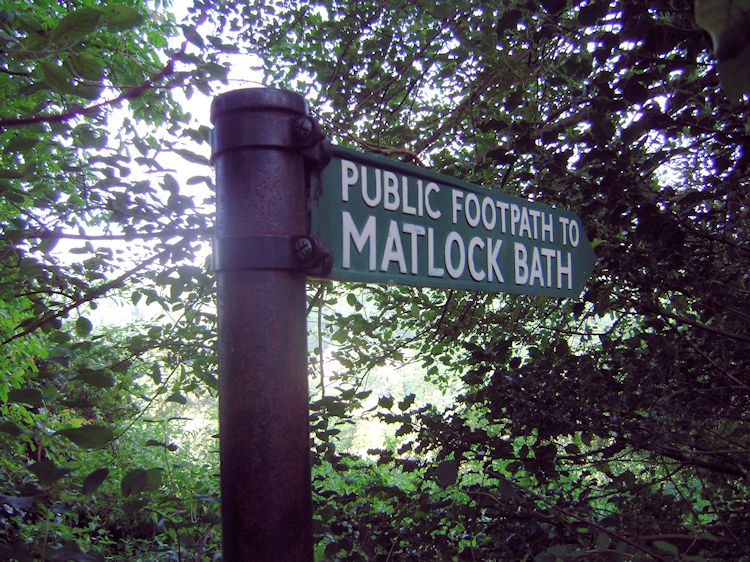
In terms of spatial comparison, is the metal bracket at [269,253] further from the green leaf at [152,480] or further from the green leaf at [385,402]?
the green leaf at [385,402]

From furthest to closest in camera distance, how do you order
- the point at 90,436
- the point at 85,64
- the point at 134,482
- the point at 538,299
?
the point at 538,299
the point at 134,482
the point at 90,436
the point at 85,64

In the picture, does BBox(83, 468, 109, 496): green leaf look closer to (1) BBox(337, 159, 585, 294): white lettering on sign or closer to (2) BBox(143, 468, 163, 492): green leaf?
(2) BBox(143, 468, 163, 492): green leaf

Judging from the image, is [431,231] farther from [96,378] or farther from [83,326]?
[83,326]

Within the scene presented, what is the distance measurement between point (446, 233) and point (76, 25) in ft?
2.30

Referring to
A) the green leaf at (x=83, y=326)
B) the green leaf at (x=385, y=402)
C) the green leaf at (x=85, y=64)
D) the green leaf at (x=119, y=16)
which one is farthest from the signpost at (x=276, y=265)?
the green leaf at (x=83, y=326)

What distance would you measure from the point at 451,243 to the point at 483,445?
4.29 feet

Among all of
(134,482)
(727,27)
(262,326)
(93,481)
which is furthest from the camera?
(134,482)

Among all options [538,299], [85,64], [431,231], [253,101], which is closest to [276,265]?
Answer: [253,101]

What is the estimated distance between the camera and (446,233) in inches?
43.1

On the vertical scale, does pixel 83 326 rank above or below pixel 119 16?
below

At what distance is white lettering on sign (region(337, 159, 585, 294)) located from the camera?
936 millimetres

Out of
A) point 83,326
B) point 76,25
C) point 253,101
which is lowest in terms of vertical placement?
point 83,326

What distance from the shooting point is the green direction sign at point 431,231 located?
3.00 feet

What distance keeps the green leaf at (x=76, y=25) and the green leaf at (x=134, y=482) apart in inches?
38.5
